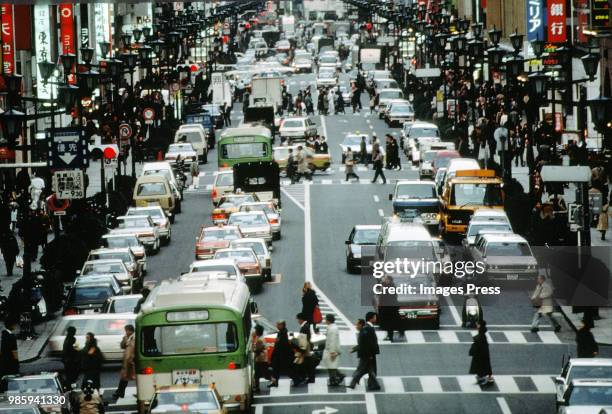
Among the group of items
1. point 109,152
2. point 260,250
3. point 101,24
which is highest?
point 101,24

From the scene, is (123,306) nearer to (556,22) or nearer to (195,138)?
(556,22)

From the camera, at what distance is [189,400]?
2550cm

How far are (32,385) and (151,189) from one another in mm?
33520

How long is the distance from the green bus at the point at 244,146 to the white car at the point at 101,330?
31.2 meters

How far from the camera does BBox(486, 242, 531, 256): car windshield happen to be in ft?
144

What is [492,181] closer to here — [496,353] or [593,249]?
[593,249]

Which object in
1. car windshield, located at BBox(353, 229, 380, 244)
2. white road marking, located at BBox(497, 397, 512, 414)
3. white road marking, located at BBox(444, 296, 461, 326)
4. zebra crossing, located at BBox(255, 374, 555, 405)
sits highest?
car windshield, located at BBox(353, 229, 380, 244)

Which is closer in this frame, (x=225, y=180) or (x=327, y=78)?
(x=225, y=180)

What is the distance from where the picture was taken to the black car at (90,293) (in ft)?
132

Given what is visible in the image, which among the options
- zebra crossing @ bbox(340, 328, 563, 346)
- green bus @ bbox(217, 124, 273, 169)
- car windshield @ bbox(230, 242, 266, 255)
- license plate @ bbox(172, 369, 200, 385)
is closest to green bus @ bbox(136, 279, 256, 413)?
license plate @ bbox(172, 369, 200, 385)

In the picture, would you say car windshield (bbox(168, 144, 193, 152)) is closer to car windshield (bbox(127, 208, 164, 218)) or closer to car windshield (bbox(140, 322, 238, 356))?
car windshield (bbox(127, 208, 164, 218))

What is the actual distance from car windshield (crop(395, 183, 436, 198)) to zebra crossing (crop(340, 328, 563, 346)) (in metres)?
16.1

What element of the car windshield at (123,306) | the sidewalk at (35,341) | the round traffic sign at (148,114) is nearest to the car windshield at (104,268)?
the sidewalk at (35,341)

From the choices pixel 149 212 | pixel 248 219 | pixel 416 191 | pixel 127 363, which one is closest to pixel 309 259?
pixel 248 219
